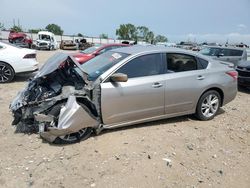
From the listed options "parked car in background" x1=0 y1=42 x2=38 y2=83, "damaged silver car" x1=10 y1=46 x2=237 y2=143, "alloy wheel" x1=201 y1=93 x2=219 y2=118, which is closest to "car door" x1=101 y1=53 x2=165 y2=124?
"damaged silver car" x1=10 y1=46 x2=237 y2=143

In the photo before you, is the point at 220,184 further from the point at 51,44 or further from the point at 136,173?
the point at 51,44

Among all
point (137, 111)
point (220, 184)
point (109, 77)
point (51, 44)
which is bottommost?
point (220, 184)

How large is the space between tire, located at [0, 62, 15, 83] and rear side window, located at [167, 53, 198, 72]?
19.4ft

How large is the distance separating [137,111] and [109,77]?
83 centimetres

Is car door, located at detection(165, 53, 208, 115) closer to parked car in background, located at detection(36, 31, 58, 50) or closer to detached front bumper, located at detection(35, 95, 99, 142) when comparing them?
detached front bumper, located at detection(35, 95, 99, 142)

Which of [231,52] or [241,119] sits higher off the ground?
[231,52]

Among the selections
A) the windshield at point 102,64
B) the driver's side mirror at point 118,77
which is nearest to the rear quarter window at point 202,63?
the windshield at point 102,64

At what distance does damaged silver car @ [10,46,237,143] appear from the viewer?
4.28 meters

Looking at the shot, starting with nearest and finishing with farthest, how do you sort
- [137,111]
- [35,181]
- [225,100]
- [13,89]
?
[35,181]
[137,111]
[225,100]
[13,89]

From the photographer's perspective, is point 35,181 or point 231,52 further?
point 231,52

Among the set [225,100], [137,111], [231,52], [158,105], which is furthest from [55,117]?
[231,52]

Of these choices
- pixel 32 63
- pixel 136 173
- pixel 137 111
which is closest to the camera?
pixel 136 173

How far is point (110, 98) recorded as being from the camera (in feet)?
14.6

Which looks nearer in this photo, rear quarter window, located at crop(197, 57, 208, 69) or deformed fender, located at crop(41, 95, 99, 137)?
deformed fender, located at crop(41, 95, 99, 137)
